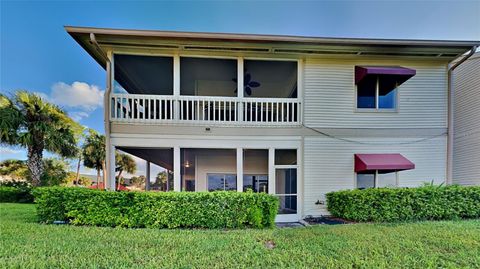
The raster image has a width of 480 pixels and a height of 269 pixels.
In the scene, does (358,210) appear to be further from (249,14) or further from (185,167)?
(249,14)

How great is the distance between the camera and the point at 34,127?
11.4 metres

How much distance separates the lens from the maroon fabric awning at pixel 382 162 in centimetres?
776

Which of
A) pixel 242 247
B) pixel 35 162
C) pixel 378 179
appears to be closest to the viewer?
pixel 242 247

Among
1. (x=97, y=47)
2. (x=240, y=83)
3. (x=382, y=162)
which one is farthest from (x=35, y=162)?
(x=382, y=162)

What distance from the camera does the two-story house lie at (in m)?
8.01

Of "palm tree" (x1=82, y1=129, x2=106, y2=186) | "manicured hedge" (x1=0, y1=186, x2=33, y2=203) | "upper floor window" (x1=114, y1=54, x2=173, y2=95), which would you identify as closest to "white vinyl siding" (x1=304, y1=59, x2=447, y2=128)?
"upper floor window" (x1=114, y1=54, x2=173, y2=95)

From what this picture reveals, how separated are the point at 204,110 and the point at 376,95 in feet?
21.1

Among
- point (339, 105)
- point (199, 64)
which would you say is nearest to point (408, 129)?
point (339, 105)

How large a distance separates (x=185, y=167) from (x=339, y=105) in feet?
22.2

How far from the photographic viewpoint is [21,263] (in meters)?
3.47

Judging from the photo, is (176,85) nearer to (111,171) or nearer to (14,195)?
(111,171)

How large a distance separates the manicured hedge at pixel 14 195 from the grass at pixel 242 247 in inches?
382

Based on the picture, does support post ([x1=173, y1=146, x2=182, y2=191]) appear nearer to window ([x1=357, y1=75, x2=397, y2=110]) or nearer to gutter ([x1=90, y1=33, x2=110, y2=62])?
gutter ([x1=90, y1=33, x2=110, y2=62])

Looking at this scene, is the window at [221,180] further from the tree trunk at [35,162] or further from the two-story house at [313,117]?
the tree trunk at [35,162]
